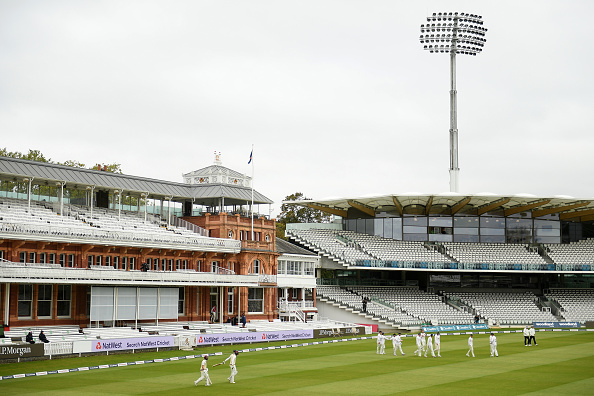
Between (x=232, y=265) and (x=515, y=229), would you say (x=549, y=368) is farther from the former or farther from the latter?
(x=515, y=229)

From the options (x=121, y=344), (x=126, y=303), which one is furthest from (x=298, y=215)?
(x=121, y=344)

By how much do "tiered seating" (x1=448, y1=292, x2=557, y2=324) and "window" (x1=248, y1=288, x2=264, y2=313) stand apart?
2361cm

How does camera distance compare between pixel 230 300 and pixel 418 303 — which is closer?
pixel 230 300

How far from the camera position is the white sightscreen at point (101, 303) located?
164 feet

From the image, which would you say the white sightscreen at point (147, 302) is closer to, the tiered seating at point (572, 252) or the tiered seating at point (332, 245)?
the tiered seating at point (332, 245)

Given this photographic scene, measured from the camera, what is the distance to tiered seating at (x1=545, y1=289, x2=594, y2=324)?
76625 millimetres

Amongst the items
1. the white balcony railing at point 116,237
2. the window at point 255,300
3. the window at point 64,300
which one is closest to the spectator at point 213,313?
the window at point 255,300

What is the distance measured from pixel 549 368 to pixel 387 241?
41681mm

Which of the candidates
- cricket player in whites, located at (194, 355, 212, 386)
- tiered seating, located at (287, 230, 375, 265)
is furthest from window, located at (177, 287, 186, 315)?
cricket player in whites, located at (194, 355, 212, 386)

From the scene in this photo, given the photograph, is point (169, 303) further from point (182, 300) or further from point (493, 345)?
point (493, 345)

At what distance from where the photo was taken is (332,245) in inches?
2980

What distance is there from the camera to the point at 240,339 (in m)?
51.5

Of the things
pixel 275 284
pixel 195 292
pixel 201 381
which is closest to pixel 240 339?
pixel 195 292

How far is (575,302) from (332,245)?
1059 inches
